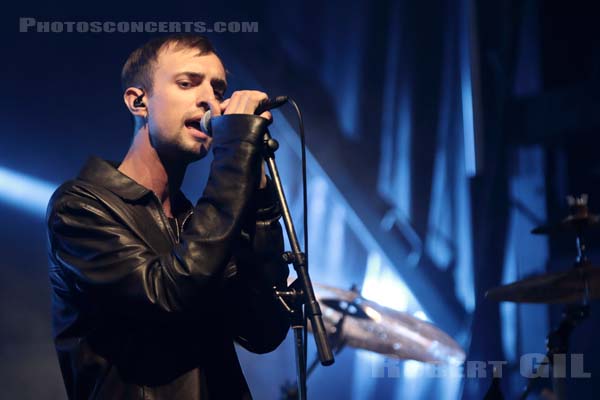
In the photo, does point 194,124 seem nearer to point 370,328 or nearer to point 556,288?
point 370,328

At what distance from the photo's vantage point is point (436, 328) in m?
3.18

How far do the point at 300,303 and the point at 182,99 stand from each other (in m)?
0.60

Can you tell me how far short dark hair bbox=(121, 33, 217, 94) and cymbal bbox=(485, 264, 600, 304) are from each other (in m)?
1.63

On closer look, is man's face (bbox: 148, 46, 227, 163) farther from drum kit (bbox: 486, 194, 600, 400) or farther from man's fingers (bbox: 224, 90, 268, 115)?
drum kit (bbox: 486, 194, 600, 400)

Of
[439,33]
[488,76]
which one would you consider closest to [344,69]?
[439,33]

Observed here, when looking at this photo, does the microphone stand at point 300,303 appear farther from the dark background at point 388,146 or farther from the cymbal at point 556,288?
the dark background at point 388,146

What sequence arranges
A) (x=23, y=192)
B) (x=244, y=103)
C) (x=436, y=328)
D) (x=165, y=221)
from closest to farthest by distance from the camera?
(x=244, y=103) → (x=165, y=221) → (x=23, y=192) → (x=436, y=328)

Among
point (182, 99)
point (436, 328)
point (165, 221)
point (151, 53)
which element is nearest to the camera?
point (165, 221)

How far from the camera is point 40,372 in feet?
9.50

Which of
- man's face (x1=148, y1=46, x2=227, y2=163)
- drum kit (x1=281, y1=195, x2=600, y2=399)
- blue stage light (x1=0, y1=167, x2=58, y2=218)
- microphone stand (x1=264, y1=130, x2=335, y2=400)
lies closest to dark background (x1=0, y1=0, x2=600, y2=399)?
blue stage light (x1=0, y1=167, x2=58, y2=218)

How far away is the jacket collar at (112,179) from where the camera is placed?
154cm

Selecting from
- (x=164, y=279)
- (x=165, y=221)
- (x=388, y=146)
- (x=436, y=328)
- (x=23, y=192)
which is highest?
(x=388, y=146)

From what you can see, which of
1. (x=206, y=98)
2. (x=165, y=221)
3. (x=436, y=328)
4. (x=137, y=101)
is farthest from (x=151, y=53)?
(x=436, y=328)

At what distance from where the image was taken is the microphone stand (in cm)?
127
